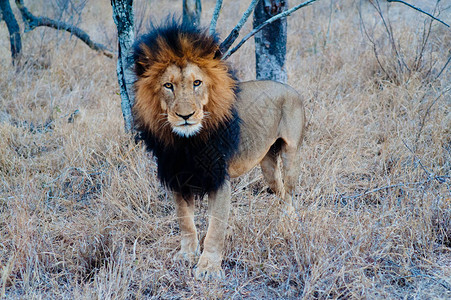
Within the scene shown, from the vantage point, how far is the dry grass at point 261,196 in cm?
256

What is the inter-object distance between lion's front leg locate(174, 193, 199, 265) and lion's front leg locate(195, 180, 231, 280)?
0.54 feet

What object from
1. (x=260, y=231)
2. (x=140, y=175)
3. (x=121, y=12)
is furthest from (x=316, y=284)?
(x=121, y=12)

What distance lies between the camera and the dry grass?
2.56 m

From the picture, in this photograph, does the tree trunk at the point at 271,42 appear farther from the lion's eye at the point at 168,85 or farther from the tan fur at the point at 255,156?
the lion's eye at the point at 168,85

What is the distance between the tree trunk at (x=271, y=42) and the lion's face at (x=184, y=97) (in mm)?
2217

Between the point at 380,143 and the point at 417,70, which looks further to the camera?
the point at 417,70

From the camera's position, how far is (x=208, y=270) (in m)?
2.67

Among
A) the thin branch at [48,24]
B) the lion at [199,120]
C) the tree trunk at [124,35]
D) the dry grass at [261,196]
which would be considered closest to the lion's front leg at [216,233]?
the lion at [199,120]

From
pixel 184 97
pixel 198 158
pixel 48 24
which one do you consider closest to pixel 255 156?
pixel 198 158

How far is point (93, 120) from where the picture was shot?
4.86m

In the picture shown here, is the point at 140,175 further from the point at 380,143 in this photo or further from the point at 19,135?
the point at 380,143

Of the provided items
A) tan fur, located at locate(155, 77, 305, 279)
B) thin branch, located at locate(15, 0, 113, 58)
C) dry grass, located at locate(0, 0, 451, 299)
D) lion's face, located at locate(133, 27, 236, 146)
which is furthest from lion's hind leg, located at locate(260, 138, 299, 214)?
thin branch, located at locate(15, 0, 113, 58)

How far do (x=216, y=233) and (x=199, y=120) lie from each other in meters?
0.75

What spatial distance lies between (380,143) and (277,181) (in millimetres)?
1589
